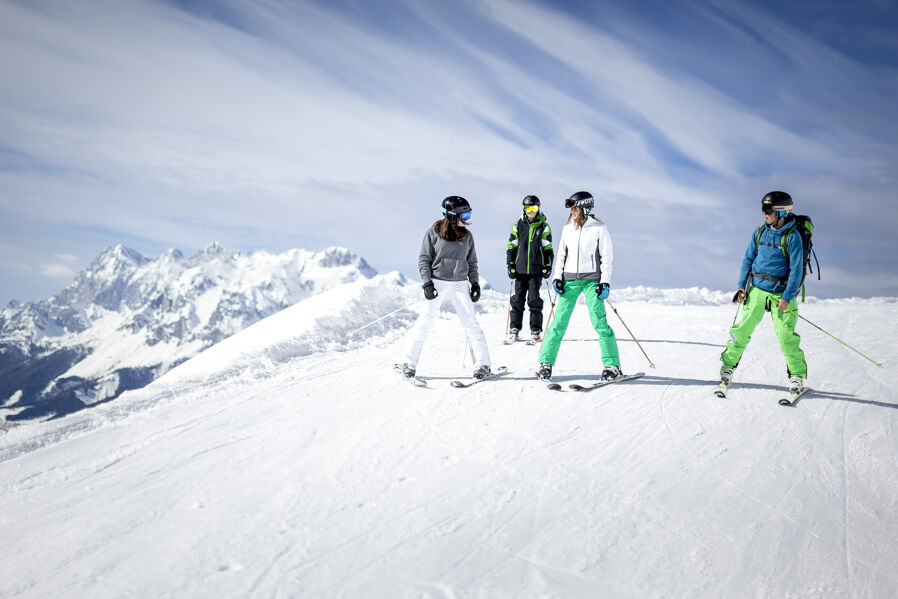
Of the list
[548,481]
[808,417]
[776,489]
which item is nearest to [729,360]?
[808,417]

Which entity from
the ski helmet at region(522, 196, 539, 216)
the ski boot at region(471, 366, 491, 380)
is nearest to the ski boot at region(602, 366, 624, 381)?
the ski boot at region(471, 366, 491, 380)

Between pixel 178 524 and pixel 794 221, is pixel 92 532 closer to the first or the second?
pixel 178 524

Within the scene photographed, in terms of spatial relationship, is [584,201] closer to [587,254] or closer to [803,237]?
[587,254]

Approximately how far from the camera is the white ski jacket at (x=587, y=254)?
7.19 m

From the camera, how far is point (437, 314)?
294 inches

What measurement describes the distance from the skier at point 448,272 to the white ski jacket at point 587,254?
4.44 feet

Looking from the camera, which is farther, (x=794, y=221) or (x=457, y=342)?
(x=457, y=342)

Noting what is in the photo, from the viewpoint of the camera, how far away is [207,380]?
820 centimetres

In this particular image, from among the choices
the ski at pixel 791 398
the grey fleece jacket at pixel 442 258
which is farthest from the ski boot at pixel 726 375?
the grey fleece jacket at pixel 442 258

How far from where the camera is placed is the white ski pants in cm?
745

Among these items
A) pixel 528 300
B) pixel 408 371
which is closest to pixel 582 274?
pixel 408 371

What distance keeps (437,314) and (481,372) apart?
1.12 meters

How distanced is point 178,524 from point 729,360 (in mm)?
6964

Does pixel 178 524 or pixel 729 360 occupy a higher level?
pixel 729 360
